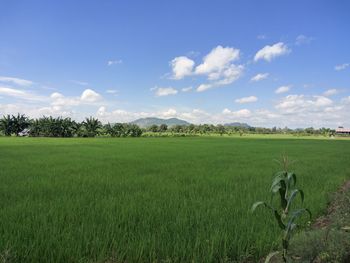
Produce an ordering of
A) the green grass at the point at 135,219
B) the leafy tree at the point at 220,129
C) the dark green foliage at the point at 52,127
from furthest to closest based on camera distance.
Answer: the leafy tree at the point at 220,129 < the dark green foliage at the point at 52,127 < the green grass at the point at 135,219

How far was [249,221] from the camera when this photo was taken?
5.23 m

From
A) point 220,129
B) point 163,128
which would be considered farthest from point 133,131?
point 220,129

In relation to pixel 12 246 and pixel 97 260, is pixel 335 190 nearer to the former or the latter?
pixel 97 260

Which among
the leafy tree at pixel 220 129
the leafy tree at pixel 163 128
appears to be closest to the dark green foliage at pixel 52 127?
the leafy tree at pixel 163 128

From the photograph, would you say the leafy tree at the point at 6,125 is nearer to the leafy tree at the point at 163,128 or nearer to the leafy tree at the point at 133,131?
the leafy tree at the point at 133,131

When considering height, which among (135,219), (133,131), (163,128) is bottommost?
(135,219)

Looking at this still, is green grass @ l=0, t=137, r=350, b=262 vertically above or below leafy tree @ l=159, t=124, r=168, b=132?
below

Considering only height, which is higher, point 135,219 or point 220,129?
point 220,129

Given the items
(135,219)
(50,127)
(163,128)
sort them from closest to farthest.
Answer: (135,219)
(50,127)
(163,128)

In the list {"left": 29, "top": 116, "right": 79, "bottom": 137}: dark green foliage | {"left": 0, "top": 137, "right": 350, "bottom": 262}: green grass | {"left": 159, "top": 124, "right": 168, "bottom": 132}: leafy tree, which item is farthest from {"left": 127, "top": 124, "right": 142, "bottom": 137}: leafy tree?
{"left": 0, "top": 137, "right": 350, "bottom": 262}: green grass

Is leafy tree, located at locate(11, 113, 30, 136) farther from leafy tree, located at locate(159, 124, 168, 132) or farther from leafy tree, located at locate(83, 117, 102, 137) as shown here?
leafy tree, located at locate(159, 124, 168, 132)

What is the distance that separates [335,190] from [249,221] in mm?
4694

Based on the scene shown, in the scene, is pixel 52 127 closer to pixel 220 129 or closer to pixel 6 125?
pixel 6 125

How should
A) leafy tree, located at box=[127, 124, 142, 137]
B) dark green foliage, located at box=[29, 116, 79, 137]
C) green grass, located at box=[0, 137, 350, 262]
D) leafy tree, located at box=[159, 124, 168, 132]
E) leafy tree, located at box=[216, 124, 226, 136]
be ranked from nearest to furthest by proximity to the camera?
green grass, located at box=[0, 137, 350, 262] → dark green foliage, located at box=[29, 116, 79, 137] → leafy tree, located at box=[127, 124, 142, 137] → leafy tree, located at box=[159, 124, 168, 132] → leafy tree, located at box=[216, 124, 226, 136]
